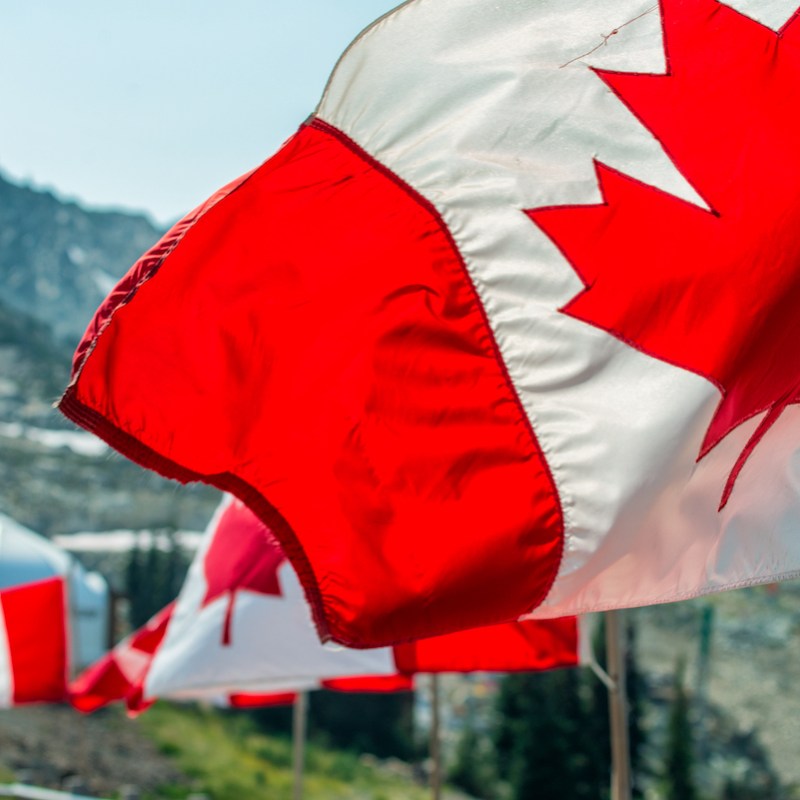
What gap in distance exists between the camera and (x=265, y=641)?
511 cm

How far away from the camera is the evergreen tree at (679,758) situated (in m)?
21.1

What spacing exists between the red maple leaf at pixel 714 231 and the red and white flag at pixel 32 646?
20.2 ft

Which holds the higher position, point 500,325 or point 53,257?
point 500,325

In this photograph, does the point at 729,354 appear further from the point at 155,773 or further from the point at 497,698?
the point at 497,698

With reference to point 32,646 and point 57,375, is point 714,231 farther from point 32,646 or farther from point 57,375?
point 57,375

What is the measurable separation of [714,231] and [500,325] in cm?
Answer: 44

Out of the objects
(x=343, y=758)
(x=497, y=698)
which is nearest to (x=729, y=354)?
(x=497, y=698)

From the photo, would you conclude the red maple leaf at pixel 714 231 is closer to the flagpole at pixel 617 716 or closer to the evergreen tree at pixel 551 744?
the flagpole at pixel 617 716

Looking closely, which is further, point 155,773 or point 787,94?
point 155,773

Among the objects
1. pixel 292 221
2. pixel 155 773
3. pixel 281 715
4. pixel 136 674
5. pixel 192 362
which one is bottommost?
pixel 281 715

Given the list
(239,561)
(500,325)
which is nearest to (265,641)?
(239,561)

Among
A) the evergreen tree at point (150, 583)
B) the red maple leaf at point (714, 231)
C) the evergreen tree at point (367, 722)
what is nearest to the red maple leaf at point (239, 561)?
the red maple leaf at point (714, 231)

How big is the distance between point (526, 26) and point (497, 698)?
22.8 m

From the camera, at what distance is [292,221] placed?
8.16ft
